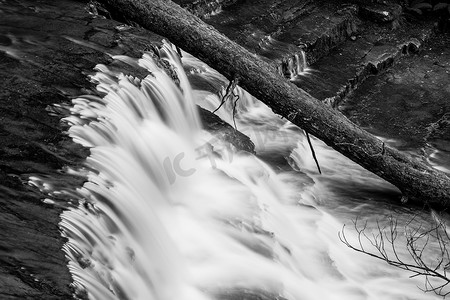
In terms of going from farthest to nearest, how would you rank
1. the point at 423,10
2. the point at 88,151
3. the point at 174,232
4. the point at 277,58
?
the point at 423,10
the point at 277,58
the point at 174,232
the point at 88,151

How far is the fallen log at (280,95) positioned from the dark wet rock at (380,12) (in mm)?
3746

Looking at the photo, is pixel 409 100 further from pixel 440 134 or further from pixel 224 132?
pixel 224 132

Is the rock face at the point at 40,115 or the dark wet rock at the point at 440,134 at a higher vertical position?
the rock face at the point at 40,115

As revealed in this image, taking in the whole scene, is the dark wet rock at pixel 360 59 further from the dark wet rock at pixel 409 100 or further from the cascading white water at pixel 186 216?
the cascading white water at pixel 186 216

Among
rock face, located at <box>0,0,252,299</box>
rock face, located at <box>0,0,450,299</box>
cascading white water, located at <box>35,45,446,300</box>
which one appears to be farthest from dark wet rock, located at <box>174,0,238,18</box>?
rock face, located at <box>0,0,252,299</box>

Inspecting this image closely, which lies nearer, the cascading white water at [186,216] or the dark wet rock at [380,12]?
the cascading white water at [186,216]

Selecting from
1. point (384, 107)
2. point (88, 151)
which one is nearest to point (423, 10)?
point (384, 107)

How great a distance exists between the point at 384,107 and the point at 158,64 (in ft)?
10.0

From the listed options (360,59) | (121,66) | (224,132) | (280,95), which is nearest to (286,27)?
(360,59)

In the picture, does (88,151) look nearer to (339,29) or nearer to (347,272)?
(347,272)

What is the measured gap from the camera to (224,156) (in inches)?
222

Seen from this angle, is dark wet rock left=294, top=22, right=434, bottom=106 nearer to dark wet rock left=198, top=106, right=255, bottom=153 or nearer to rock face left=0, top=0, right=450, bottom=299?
rock face left=0, top=0, right=450, bottom=299

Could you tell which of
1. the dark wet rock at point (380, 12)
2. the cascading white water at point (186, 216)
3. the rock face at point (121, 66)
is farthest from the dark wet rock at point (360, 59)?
the cascading white water at point (186, 216)

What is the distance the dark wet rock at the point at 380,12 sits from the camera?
9.03m
